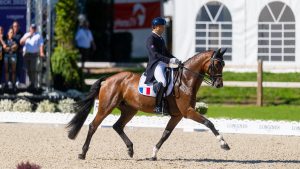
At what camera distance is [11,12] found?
1007 inches

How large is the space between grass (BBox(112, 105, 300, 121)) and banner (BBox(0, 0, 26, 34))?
361 cm

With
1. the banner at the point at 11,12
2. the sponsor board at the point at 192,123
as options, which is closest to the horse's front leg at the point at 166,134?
the sponsor board at the point at 192,123

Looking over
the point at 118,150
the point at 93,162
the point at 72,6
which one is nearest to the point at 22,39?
the point at 72,6

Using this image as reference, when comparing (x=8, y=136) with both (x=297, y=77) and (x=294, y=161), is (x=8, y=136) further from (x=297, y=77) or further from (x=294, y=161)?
(x=297, y=77)

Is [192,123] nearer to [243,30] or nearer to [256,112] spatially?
[256,112]

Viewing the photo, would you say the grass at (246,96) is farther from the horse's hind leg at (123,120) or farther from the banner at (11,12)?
the horse's hind leg at (123,120)

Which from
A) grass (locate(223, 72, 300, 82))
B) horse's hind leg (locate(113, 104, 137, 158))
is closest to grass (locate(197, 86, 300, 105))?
grass (locate(223, 72, 300, 82))

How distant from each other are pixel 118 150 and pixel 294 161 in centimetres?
305

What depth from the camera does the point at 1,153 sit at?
1631cm

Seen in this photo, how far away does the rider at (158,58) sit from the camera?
15352 mm

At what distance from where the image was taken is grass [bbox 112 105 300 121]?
22.9 metres

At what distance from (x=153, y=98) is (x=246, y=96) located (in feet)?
36.4

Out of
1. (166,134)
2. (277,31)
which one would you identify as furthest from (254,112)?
(166,134)

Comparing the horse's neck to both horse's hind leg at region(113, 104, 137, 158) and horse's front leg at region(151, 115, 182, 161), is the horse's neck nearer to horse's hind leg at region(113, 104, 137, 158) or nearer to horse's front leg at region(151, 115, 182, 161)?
horse's front leg at region(151, 115, 182, 161)
